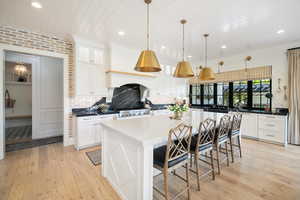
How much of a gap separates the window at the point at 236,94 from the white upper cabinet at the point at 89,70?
4.22m

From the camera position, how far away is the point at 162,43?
4008 mm

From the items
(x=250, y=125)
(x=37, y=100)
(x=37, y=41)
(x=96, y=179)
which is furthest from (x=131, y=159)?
(x=250, y=125)

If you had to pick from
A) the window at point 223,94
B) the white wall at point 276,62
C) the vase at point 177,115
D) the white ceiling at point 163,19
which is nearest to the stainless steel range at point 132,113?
the vase at point 177,115

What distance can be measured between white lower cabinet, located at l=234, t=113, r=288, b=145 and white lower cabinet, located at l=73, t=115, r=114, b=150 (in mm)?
4424

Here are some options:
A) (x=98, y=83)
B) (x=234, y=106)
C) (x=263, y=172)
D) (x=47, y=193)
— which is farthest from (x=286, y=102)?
(x=47, y=193)

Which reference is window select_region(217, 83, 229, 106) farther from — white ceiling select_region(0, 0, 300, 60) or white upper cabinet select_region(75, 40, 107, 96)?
white upper cabinet select_region(75, 40, 107, 96)

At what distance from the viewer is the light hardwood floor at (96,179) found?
1.89 metres

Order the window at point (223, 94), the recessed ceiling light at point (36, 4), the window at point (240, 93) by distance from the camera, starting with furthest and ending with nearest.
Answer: the window at point (223, 94) → the window at point (240, 93) → the recessed ceiling light at point (36, 4)

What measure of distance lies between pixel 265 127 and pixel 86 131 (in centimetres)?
500

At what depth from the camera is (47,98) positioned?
4.39 m

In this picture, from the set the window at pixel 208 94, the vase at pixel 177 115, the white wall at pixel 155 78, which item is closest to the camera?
the vase at pixel 177 115

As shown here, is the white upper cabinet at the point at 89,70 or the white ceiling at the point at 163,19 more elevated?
the white ceiling at the point at 163,19

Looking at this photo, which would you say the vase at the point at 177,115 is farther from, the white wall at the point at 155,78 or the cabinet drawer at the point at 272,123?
the cabinet drawer at the point at 272,123

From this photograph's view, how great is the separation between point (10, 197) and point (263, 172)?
12.8 feet
